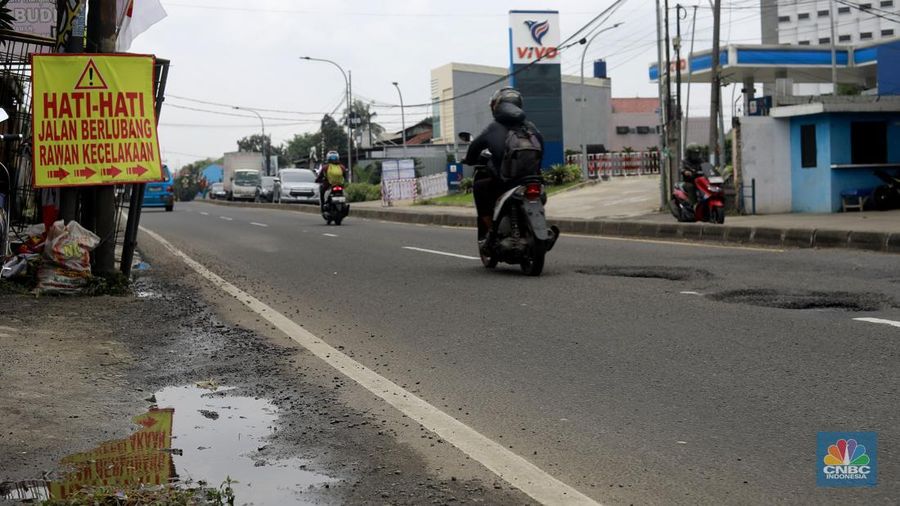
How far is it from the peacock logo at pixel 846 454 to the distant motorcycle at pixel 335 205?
21.3 metres

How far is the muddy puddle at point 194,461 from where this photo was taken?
3871 millimetres

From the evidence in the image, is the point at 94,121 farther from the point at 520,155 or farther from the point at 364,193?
the point at 364,193

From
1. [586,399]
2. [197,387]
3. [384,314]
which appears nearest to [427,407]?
[586,399]

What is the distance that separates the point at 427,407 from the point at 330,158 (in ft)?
67.6

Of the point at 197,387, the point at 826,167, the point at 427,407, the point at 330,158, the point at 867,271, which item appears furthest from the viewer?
the point at 330,158

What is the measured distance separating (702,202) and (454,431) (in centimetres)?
1574

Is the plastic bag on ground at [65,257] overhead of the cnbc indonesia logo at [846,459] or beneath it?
overhead

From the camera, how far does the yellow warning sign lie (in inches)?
354

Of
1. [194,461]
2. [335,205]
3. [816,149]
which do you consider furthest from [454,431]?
[816,149]

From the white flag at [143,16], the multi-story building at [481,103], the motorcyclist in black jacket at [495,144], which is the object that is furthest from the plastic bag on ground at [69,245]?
the multi-story building at [481,103]

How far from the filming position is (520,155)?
421 inches

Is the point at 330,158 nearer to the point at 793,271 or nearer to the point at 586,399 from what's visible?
the point at 793,271

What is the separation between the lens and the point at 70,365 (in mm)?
6246

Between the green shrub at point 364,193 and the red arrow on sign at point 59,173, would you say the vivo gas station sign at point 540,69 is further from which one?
the red arrow on sign at point 59,173
